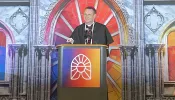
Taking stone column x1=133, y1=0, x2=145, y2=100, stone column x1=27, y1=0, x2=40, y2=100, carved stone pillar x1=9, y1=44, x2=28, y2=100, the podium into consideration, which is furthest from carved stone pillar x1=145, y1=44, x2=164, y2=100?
carved stone pillar x1=9, y1=44, x2=28, y2=100

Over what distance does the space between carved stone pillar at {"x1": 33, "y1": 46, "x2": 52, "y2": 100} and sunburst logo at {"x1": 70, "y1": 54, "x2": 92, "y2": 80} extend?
1831mm

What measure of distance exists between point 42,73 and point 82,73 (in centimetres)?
194

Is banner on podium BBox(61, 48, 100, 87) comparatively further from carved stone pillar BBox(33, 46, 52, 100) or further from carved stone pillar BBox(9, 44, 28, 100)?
carved stone pillar BBox(9, 44, 28, 100)

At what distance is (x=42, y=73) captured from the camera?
715 centimetres

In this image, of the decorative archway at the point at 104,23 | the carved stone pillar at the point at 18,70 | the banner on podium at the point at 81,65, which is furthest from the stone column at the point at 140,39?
the carved stone pillar at the point at 18,70

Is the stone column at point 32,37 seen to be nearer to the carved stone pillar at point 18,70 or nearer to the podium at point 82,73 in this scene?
the carved stone pillar at point 18,70

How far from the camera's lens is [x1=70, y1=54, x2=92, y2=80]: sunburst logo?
5387 mm

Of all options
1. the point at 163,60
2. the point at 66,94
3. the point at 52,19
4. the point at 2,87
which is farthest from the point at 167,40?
the point at 2,87

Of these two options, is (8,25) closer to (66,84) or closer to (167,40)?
(66,84)

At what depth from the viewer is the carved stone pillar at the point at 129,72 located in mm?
7031

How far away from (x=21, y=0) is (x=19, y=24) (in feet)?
1.60

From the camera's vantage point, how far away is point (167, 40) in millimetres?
7242

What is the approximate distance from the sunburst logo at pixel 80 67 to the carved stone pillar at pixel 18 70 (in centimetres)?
205

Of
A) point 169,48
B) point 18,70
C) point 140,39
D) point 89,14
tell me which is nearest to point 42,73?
point 18,70
